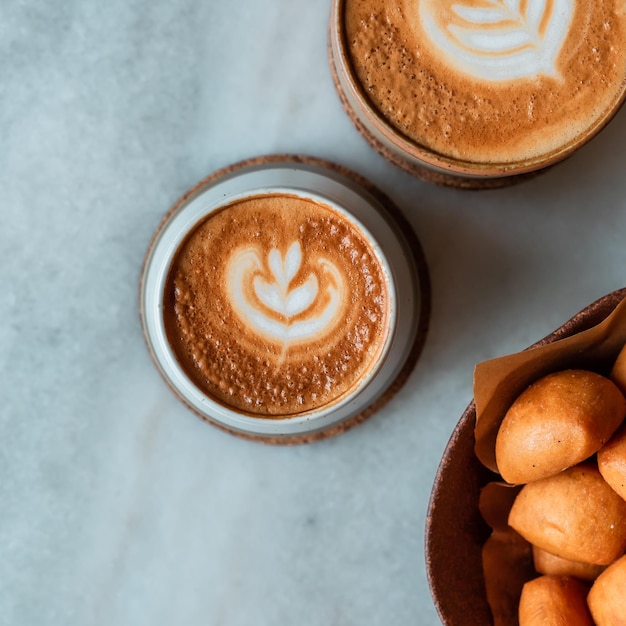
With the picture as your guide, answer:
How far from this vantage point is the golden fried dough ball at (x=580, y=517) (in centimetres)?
79

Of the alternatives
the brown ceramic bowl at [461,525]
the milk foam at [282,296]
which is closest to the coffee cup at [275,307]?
the milk foam at [282,296]

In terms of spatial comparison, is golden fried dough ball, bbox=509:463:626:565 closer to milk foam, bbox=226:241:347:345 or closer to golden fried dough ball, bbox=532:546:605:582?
golden fried dough ball, bbox=532:546:605:582

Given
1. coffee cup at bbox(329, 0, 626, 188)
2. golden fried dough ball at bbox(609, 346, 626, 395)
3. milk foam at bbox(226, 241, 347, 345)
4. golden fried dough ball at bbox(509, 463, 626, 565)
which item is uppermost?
coffee cup at bbox(329, 0, 626, 188)

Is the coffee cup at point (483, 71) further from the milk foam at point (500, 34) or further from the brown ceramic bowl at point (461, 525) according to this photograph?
the brown ceramic bowl at point (461, 525)

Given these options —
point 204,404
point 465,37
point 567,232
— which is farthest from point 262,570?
point 465,37

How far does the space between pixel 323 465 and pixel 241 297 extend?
0.96 ft

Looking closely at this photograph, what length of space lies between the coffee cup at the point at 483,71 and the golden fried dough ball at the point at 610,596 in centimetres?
44

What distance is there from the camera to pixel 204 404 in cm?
96

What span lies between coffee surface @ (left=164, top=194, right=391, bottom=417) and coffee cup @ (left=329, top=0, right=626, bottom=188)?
0.15 meters

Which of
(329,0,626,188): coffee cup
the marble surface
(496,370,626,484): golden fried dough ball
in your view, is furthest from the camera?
the marble surface

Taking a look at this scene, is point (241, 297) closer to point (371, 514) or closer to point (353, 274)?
point (353, 274)

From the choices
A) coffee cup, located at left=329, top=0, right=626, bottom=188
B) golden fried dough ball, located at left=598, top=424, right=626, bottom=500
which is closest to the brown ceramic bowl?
golden fried dough ball, located at left=598, top=424, right=626, bottom=500

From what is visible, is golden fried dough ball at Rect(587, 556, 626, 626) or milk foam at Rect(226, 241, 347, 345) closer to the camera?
golden fried dough ball at Rect(587, 556, 626, 626)

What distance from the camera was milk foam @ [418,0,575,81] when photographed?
0.90 metres
